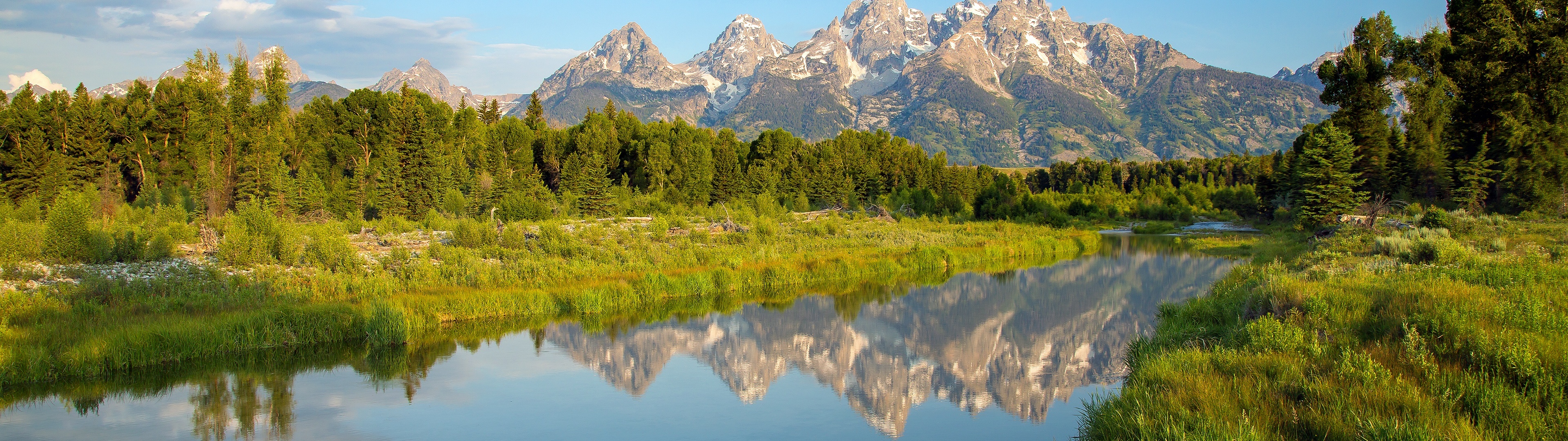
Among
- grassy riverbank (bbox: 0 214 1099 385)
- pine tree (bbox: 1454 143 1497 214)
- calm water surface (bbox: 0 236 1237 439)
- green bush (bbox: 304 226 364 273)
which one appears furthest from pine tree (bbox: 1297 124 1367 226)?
green bush (bbox: 304 226 364 273)

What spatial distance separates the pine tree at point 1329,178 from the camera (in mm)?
34250

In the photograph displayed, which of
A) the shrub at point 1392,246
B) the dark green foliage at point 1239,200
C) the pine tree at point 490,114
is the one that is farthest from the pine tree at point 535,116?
the dark green foliage at point 1239,200

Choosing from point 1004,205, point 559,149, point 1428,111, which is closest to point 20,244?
point 559,149

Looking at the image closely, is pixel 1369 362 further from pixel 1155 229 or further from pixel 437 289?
pixel 1155 229

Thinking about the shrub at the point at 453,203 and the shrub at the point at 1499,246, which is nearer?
the shrub at the point at 1499,246

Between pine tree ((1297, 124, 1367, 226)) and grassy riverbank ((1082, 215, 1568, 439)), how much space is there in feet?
78.9

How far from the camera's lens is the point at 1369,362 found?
7520mm

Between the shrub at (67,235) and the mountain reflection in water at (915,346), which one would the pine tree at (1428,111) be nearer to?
the mountain reflection in water at (915,346)

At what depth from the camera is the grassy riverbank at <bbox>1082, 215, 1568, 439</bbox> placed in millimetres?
6473

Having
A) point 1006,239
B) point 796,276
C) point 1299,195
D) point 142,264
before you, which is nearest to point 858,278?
point 796,276

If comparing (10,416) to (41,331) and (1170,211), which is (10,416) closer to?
(41,331)

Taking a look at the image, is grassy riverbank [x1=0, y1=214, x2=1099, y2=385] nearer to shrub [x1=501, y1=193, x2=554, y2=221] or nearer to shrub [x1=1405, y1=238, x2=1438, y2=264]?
shrub [x1=501, y1=193, x2=554, y2=221]

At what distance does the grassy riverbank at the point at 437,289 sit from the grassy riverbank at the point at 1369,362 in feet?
40.5

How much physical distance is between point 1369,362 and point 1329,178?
3311cm
